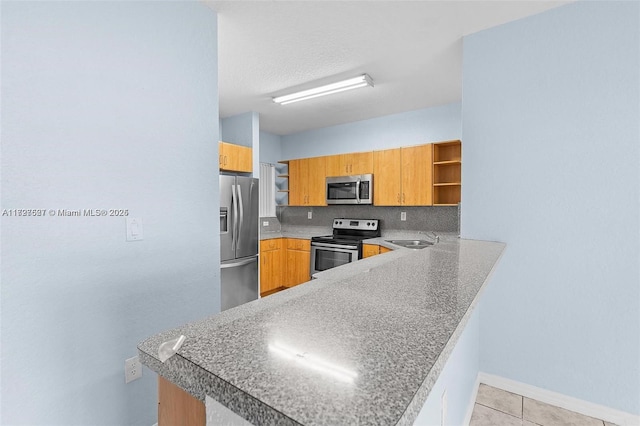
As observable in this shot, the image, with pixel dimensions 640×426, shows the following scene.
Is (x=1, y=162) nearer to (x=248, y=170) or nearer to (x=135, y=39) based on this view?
(x=135, y=39)

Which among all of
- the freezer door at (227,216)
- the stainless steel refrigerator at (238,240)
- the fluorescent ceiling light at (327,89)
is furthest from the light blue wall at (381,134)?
the freezer door at (227,216)

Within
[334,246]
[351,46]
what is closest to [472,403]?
[334,246]

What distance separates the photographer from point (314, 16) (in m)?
2.03

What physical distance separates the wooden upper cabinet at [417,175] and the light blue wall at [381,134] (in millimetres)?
326

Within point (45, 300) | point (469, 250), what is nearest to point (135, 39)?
point (45, 300)

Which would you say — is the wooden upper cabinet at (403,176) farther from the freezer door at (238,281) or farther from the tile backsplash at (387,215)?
the freezer door at (238,281)

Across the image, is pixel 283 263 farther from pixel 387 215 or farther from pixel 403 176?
pixel 403 176

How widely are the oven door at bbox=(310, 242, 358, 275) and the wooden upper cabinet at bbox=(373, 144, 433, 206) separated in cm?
79

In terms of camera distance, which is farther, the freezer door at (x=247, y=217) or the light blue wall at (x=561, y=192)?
the freezer door at (x=247, y=217)

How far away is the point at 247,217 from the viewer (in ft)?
11.3

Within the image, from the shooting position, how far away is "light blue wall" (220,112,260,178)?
4.04m

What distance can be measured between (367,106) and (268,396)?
12.9 feet

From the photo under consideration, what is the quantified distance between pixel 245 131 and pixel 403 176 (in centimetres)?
226

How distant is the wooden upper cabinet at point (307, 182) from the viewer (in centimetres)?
468
